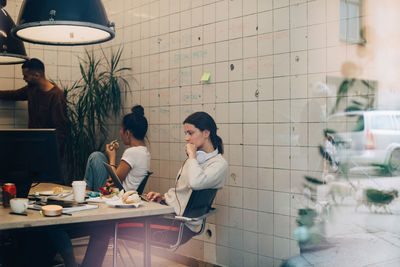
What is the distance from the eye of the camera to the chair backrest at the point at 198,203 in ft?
8.84

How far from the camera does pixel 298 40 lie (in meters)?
3.17

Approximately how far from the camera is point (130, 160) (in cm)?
338

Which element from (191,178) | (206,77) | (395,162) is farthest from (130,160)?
(395,162)

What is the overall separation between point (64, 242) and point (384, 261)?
6.21ft

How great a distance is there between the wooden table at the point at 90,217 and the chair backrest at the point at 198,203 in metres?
0.29

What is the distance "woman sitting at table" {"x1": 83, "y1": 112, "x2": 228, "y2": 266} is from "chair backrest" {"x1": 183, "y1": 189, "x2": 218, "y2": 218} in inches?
1.5

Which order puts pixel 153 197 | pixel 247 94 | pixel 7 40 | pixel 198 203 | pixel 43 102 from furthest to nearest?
pixel 43 102
pixel 247 94
pixel 7 40
pixel 153 197
pixel 198 203

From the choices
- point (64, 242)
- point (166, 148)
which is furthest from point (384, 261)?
point (166, 148)

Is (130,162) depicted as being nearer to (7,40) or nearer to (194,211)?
(194,211)

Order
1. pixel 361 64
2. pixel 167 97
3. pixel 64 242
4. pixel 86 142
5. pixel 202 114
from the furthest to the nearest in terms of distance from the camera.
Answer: pixel 86 142, pixel 167 97, pixel 202 114, pixel 361 64, pixel 64 242

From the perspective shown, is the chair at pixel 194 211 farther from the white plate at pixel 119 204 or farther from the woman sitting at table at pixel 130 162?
the woman sitting at table at pixel 130 162

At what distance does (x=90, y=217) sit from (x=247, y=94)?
181cm

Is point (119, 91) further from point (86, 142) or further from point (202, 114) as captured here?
point (202, 114)

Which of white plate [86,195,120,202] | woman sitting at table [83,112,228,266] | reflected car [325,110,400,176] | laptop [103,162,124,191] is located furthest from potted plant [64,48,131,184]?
reflected car [325,110,400,176]
